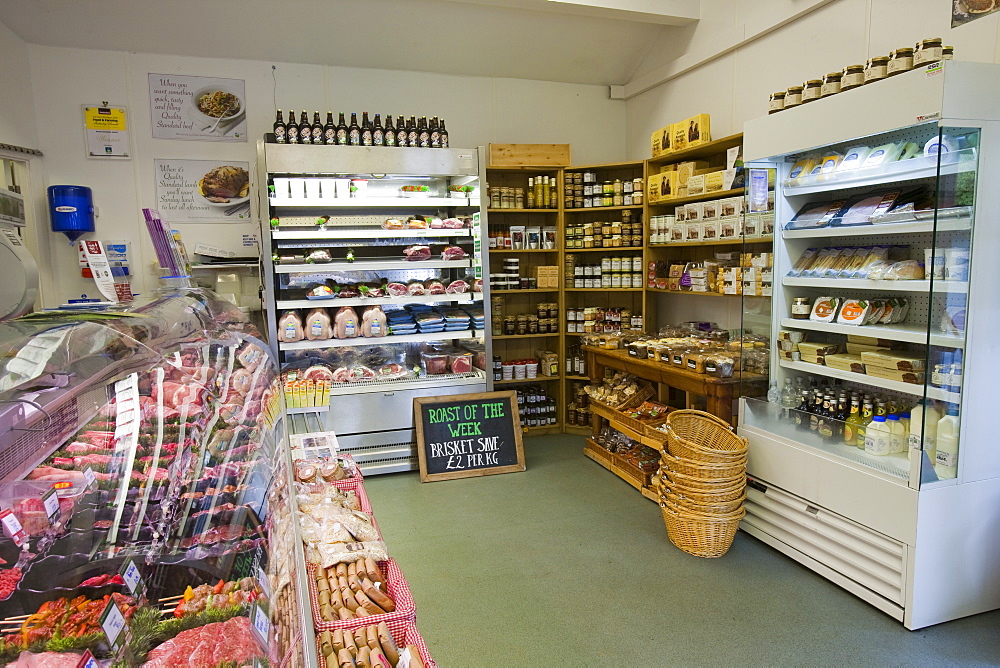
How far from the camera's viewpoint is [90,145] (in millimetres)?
5262

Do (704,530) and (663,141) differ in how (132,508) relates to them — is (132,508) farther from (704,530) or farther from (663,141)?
(663,141)

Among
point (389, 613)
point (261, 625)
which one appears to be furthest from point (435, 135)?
point (261, 625)

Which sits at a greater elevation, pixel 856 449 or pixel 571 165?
pixel 571 165

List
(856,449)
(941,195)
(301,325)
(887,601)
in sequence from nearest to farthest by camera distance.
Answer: (941,195), (887,601), (856,449), (301,325)

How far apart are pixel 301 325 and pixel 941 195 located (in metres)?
4.24

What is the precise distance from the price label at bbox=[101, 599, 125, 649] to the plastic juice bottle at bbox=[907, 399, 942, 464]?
10.0ft

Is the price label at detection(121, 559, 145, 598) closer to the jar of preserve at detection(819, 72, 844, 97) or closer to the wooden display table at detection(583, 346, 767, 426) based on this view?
the wooden display table at detection(583, 346, 767, 426)

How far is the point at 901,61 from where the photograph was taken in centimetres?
288

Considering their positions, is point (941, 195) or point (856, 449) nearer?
point (941, 195)

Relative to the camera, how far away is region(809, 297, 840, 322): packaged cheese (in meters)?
3.51

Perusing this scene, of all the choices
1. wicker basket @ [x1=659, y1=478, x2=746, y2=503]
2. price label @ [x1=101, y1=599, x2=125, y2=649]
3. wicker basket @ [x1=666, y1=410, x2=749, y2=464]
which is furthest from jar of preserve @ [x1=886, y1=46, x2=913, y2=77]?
price label @ [x1=101, y1=599, x2=125, y2=649]

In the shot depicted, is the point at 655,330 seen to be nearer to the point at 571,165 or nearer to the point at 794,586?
the point at 571,165

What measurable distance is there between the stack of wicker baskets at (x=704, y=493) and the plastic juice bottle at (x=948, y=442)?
92cm

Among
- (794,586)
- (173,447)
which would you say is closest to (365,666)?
(173,447)
